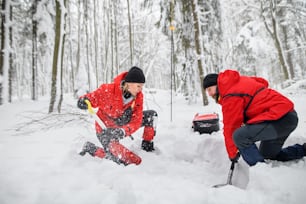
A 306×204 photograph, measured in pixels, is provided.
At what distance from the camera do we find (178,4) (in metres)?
8.62

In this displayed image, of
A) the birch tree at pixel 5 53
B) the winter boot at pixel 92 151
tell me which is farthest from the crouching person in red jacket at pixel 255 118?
the birch tree at pixel 5 53

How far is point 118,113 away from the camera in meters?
3.24

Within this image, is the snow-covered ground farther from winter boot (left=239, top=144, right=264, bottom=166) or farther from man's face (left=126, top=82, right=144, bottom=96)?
man's face (left=126, top=82, right=144, bottom=96)

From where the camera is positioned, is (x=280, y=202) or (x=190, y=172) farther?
(x=190, y=172)

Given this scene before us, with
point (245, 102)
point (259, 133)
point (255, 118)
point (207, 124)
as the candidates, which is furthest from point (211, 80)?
point (207, 124)

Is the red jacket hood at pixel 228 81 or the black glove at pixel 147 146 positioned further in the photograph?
the black glove at pixel 147 146

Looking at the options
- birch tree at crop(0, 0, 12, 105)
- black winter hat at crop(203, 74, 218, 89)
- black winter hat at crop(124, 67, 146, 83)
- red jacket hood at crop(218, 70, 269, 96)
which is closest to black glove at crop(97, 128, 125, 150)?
black winter hat at crop(124, 67, 146, 83)

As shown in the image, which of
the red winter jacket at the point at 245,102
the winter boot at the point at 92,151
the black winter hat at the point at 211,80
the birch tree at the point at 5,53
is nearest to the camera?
the red winter jacket at the point at 245,102

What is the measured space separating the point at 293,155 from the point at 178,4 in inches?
308

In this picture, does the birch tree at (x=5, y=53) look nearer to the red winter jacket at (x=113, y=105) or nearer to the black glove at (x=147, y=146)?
the red winter jacket at (x=113, y=105)

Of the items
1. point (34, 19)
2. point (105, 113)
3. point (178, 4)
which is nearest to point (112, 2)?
point (34, 19)

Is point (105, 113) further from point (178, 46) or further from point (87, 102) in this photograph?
point (178, 46)

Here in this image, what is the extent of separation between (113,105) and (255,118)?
1912 mm

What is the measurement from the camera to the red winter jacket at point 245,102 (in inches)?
86.3
